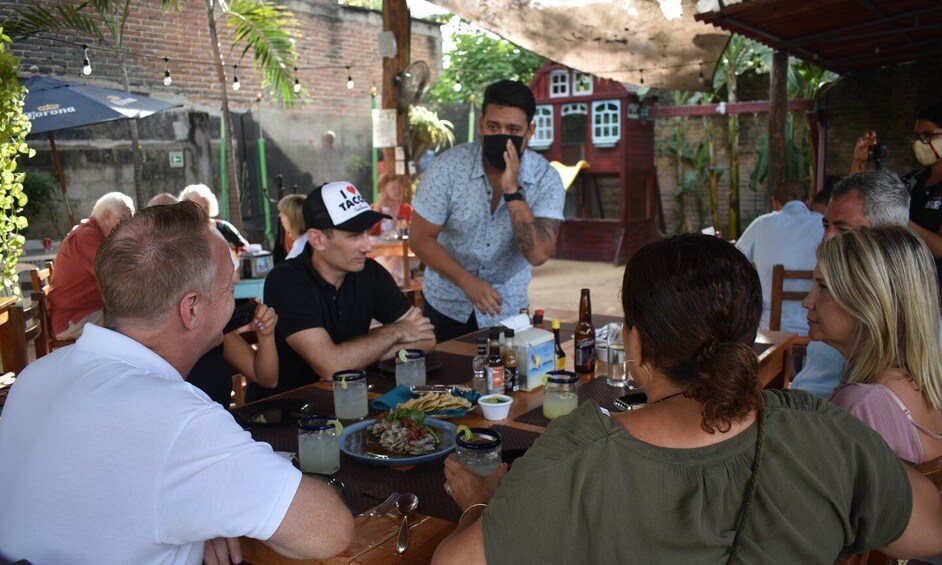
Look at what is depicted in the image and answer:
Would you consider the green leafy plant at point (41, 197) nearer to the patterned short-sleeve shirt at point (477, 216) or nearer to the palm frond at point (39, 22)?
the palm frond at point (39, 22)

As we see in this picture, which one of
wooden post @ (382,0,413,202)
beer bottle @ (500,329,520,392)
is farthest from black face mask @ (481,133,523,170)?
wooden post @ (382,0,413,202)

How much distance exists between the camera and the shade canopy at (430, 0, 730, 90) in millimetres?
5949

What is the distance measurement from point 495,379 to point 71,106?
5844mm

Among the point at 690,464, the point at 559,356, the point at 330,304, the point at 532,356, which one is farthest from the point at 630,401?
the point at 330,304

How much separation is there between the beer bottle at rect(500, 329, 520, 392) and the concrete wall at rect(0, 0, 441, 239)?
7.61 meters

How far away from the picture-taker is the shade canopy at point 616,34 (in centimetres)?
595

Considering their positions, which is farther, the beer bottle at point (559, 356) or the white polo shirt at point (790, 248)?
the white polo shirt at point (790, 248)

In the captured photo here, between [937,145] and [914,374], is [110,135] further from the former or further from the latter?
[914,374]

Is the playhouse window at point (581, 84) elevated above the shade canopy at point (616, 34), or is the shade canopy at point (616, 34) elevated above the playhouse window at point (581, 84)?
the playhouse window at point (581, 84)

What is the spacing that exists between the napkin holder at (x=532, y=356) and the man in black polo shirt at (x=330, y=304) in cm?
59

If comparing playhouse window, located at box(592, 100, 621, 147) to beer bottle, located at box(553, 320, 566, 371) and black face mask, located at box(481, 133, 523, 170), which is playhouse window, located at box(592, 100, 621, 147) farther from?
beer bottle, located at box(553, 320, 566, 371)

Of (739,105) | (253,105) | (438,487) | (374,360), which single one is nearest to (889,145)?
(739,105)

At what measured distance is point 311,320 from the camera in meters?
2.84

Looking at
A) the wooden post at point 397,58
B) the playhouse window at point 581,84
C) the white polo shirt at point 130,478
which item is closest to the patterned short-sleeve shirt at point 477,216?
the white polo shirt at point 130,478
